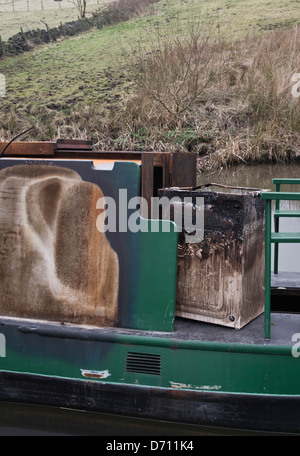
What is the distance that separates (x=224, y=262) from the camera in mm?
3344

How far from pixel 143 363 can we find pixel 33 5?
2557 cm

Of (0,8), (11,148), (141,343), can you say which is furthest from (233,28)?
(141,343)

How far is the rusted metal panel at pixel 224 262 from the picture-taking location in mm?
3281

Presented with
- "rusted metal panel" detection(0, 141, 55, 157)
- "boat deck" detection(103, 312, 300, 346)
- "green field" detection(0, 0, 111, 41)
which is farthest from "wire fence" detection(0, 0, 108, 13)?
"boat deck" detection(103, 312, 300, 346)

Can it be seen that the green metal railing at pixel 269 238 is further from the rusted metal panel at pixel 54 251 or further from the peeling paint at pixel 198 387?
the rusted metal panel at pixel 54 251

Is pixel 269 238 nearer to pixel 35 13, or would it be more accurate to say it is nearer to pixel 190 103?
pixel 190 103

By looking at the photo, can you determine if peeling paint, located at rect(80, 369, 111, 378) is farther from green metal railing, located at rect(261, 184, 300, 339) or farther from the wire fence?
the wire fence

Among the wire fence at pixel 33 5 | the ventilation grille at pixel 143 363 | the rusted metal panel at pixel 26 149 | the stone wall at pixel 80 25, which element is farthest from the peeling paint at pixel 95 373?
the wire fence at pixel 33 5

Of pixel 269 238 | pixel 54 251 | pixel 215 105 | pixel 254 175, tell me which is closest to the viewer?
pixel 269 238

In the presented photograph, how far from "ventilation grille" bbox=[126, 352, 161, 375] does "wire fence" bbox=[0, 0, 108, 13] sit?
23097 millimetres

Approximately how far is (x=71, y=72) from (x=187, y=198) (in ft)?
52.4

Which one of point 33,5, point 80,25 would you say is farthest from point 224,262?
point 33,5

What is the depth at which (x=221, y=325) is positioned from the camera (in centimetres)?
345

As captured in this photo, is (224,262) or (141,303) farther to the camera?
(141,303)
